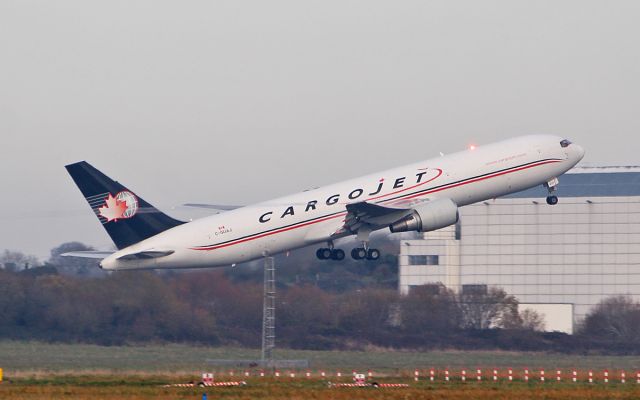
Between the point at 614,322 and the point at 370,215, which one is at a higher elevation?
the point at 370,215

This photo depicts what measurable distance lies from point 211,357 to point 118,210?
10126mm

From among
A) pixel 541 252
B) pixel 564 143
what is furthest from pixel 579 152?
pixel 541 252

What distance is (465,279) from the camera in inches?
4387

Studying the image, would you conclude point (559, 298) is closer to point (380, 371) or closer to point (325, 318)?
point (325, 318)

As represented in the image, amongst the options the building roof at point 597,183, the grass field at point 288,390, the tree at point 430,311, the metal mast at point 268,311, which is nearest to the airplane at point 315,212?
the metal mast at point 268,311

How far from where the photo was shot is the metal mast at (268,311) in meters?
70.1

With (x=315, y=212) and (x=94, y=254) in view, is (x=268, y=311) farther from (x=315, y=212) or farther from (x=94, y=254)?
(x=94, y=254)

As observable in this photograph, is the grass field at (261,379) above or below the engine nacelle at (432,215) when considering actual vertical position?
below

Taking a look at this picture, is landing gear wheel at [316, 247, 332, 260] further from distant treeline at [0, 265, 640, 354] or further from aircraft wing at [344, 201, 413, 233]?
distant treeline at [0, 265, 640, 354]

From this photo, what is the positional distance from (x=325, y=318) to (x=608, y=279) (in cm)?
3556

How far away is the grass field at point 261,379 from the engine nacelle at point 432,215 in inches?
292

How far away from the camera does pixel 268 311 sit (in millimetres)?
72188

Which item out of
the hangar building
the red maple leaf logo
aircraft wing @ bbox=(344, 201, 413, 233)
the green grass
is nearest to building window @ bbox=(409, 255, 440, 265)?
the hangar building

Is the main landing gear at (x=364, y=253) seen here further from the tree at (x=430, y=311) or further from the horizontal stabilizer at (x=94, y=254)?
the horizontal stabilizer at (x=94, y=254)
